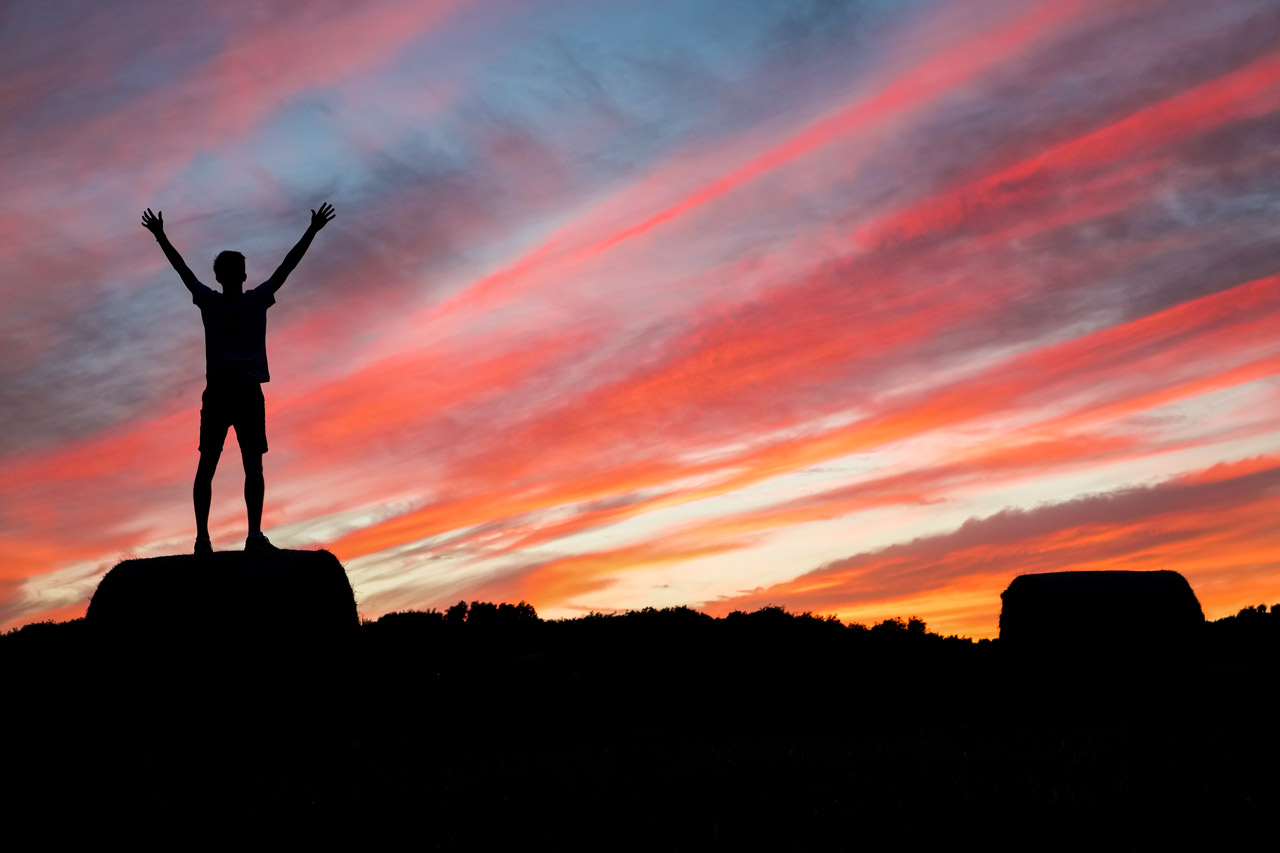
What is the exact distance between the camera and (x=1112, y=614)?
15.8m

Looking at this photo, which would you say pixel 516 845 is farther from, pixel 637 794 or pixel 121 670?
pixel 121 670

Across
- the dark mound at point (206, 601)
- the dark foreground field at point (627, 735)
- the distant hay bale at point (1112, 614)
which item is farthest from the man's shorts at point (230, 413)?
the distant hay bale at point (1112, 614)

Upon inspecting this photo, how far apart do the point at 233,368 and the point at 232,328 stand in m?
0.35

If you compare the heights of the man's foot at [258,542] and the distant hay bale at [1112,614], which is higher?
the man's foot at [258,542]

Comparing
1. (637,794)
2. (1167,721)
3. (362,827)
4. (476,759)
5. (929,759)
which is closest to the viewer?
(362,827)

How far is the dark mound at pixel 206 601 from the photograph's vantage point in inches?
354

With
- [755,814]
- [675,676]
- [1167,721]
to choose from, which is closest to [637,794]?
[755,814]

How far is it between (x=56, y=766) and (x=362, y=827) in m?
3.54

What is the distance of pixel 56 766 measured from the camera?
8039 mm

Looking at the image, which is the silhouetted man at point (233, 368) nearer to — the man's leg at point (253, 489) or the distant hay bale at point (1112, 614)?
the man's leg at point (253, 489)

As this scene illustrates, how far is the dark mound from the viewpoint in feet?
29.5

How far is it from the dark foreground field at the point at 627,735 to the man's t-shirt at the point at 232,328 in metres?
2.35

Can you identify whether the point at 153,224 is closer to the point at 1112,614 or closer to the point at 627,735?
the point at 627,735

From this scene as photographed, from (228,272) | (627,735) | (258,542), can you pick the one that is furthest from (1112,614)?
(228,272)
